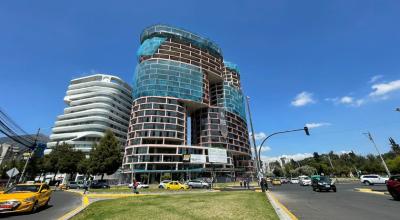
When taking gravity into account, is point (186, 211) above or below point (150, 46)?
below

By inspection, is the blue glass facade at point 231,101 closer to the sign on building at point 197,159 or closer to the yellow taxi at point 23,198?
the sign on building at point 197,159

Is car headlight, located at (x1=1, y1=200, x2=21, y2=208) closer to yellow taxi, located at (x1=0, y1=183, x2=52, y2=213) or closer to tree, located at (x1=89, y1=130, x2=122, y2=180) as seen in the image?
yellow taxi, located at (x1=0, y1=183, x2=52, y2=213)

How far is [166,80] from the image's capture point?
101 metres

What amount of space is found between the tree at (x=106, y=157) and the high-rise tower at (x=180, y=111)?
69.2 feet

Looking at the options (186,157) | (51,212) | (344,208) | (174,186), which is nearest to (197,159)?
(186,157)

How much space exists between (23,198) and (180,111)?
8749 cm

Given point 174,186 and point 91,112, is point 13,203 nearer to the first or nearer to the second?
point 174,186

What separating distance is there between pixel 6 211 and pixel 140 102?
86.0 m

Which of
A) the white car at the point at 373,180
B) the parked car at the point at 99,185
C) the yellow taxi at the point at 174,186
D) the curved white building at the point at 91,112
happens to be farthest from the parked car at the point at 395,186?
the curved white building at the point at 91,112

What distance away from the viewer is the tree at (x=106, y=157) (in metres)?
61.4

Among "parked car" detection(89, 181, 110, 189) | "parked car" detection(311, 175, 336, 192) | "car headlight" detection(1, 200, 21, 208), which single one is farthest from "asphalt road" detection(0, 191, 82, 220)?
"parked car" detection(89, 181, 110, 189)

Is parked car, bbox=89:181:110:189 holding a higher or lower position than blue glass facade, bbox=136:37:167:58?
lower

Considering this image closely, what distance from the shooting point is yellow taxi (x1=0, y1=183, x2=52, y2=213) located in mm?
12484

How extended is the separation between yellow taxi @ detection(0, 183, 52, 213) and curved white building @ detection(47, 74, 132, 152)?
3713 inches
